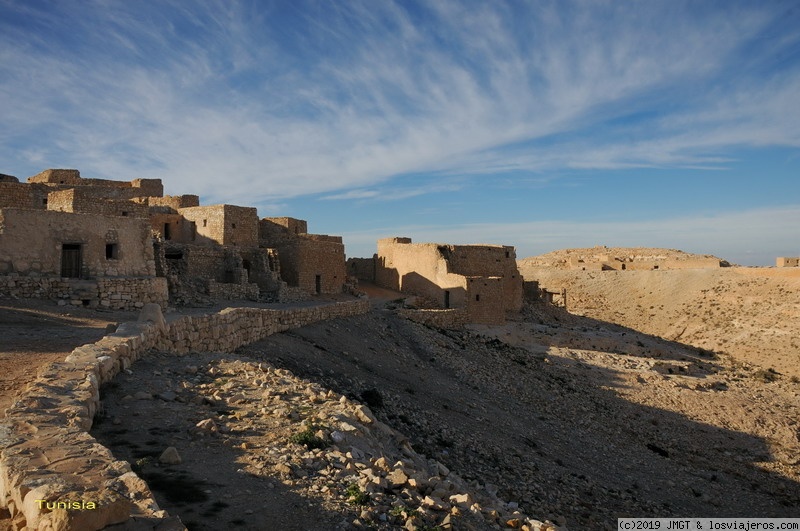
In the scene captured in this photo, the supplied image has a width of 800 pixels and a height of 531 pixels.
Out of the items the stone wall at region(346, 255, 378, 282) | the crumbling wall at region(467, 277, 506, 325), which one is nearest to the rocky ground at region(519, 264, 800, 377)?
the crumbling wall at region(467, 277, 506, 325)

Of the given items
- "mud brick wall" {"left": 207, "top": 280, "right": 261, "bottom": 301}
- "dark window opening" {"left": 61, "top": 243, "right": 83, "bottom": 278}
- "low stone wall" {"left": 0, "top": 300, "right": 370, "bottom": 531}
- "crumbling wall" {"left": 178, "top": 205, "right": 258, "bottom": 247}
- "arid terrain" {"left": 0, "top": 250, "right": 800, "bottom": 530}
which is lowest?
"arid terrain" {"left": 0, "top": 250, "right": 800, "bottom": 530}

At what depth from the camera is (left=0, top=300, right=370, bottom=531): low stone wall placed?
334 centimetres

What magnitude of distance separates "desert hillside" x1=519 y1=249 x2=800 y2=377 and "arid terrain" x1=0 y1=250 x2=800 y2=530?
315 millimetres

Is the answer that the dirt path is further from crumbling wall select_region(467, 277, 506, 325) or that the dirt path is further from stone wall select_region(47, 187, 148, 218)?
crumbling wall select_region(467, 277, 506, 325)

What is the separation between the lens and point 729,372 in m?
25.9

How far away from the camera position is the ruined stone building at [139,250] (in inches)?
535

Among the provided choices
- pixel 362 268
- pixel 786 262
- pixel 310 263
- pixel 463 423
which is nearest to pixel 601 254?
pixel 786 262

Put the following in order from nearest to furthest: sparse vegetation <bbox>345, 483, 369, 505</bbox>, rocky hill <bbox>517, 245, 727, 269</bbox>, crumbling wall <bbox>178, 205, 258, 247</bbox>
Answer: sparse vegetation <bbox>345, 483, 369, 505</bbox>, crumbling wall <bbox>178, 205, 258, 247</bbox>, rocky hill <bbox>517, 245, 727, 269</bbox>

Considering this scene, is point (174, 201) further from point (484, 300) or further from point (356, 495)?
point (356, 495)

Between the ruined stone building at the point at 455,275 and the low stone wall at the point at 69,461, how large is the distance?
18715mm

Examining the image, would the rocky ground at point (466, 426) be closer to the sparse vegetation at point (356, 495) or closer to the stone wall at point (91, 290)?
the sparse vegetation at point (356, 495)

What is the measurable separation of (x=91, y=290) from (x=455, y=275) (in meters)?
15.3

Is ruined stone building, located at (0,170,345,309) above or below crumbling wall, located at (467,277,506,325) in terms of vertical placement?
above

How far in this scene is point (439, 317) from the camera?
938 inches
